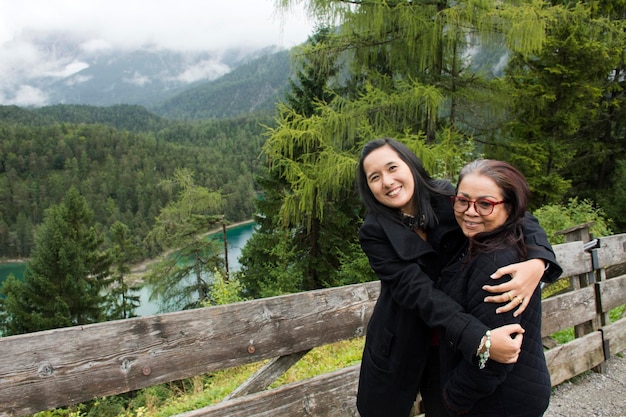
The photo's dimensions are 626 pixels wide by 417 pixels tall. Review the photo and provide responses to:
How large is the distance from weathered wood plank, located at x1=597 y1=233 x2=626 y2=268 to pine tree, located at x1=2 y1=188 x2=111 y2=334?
105ft

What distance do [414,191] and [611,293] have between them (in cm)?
272

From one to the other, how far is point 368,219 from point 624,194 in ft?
59.9

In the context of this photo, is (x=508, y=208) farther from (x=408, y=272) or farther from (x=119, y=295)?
(x=119, y=295)

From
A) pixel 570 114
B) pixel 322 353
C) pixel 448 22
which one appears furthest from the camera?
pixel 570 114

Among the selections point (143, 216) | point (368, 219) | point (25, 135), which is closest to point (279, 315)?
point (368, 219)

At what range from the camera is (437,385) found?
175cm

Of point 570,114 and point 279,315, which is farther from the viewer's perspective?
point 570,114

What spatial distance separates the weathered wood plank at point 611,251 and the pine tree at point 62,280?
1264 inches

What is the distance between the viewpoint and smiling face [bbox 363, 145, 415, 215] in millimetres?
1709

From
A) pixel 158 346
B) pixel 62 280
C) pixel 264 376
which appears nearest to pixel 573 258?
pixel 264 376

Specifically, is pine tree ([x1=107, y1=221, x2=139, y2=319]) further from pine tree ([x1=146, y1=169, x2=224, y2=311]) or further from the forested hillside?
the forested hillside

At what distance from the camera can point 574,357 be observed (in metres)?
3.28

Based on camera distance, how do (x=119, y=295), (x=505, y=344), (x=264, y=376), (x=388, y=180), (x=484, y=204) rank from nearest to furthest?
(x=505, y=344) < (x=484, y=204) < (x=388, y=180) < (x=264, y=376) < (x=119, y=295)

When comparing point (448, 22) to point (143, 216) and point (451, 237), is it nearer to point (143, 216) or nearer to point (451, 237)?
point (451, 237)
